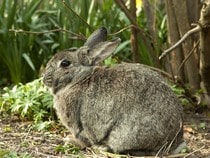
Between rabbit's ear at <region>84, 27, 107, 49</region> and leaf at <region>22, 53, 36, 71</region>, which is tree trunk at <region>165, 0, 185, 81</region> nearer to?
rabbit's ear at <region>84, 27, 107, 49</region>

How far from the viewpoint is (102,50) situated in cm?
639

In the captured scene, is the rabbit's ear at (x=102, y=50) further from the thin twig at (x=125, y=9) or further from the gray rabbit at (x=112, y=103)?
the thin twig at (x=125, y=9)

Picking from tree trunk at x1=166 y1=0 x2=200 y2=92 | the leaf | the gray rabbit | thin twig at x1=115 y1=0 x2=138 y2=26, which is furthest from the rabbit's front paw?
the leaf

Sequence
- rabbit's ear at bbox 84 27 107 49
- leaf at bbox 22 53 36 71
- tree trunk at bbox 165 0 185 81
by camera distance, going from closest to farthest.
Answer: rabbit's ear at bbox 84 27 107 49, tree trunk at bbox 165 0 185 81, leaf at bbox 22 53 36 71

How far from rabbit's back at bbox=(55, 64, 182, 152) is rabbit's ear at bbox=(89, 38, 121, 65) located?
0.14 metres

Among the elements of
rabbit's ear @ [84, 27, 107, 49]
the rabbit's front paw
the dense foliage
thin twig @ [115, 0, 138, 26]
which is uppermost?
thin twig @ [115, 0, 138, 26]

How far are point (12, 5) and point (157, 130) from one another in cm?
374

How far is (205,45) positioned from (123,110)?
5.44 ft

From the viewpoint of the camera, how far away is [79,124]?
6.27 m

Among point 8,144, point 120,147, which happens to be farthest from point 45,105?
point 120,147

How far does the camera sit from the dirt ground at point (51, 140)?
6156 millimetres

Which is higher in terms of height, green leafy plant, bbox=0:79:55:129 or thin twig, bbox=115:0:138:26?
thin twig, bbox=115:0:138:26

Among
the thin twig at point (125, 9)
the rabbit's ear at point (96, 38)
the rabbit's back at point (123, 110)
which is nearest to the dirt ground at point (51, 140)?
the rabbit's back at point (123, 110)

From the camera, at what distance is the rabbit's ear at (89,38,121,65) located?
6.37 meters
